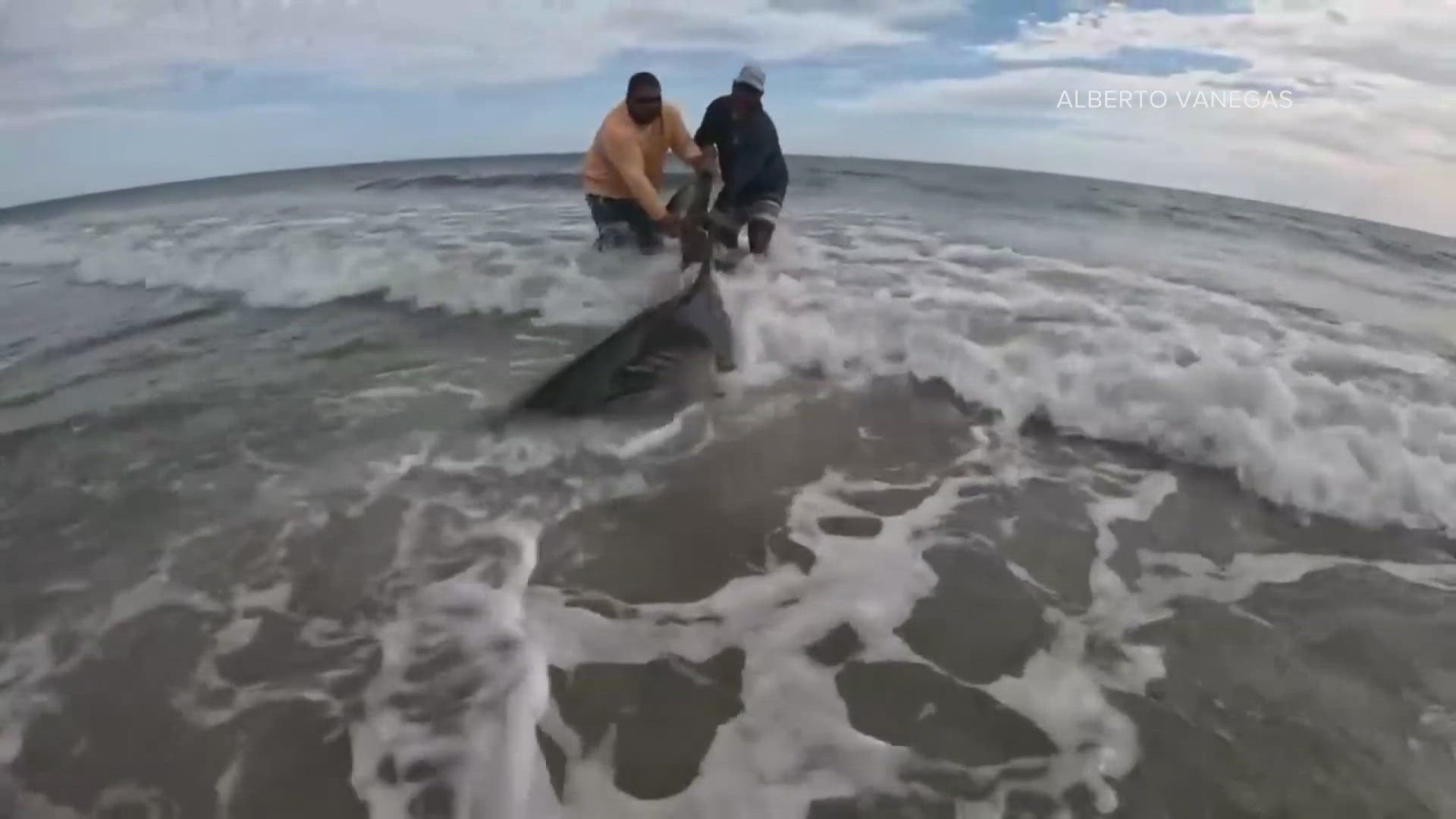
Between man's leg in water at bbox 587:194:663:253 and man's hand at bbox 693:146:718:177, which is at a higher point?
man's hand at bbox 693:146:718:177

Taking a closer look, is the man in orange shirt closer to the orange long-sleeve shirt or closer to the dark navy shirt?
the orange long-sleeve shirt

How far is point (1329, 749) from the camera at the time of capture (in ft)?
7.38

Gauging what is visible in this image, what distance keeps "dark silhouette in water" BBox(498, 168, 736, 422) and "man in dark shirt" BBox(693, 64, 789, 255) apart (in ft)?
3.68

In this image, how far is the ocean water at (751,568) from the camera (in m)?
2.18

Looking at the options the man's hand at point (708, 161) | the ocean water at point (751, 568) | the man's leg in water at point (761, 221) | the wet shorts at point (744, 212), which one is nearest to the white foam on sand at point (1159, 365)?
the ocean water at point (751, 568)

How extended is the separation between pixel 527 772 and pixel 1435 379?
5.60 metres

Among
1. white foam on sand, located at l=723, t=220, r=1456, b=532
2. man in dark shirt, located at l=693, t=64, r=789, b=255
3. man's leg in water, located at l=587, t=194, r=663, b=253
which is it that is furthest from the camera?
man's leg in water, located at l=587, t=194, r=663, b=253

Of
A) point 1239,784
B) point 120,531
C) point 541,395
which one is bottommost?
point 1239,784

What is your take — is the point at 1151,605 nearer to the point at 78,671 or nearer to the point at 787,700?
the point at 787,700

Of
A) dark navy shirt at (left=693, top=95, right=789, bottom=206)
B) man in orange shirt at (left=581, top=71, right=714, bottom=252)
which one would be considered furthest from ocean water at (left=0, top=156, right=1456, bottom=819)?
dark navy shirt at (left=693, top=95, right=789, bottom=206)

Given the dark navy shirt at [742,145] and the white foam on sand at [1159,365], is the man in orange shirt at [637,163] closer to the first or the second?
the dark navy shirt at [742,145]

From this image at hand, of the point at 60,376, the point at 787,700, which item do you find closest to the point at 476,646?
the point at 787,700

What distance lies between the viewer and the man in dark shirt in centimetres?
596

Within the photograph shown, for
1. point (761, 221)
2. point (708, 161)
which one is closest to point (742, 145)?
point (708, 161)
